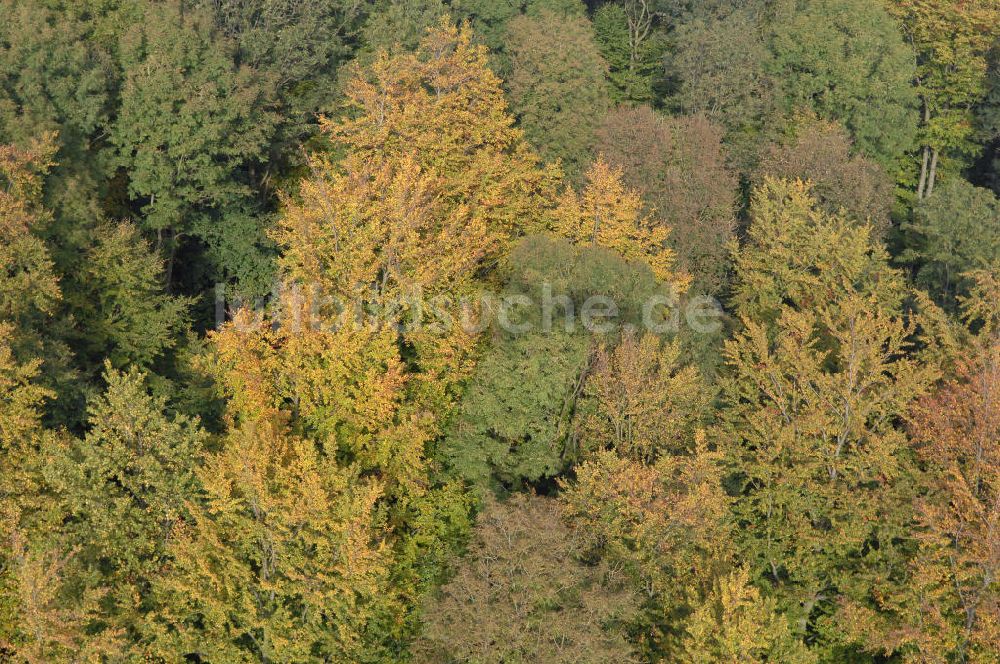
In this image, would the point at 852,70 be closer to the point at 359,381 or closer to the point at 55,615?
the point at 359,381

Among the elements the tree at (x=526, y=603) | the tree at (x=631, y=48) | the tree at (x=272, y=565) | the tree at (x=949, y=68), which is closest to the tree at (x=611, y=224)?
the tree at (x=526, y=603)

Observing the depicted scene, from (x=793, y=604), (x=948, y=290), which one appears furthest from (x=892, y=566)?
(x=948, y=290)

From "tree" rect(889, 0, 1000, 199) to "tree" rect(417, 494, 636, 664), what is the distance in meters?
46.8

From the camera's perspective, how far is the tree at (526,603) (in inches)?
1367

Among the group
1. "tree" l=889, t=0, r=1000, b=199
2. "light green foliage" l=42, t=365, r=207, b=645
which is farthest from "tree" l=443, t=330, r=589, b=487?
"tree" l=889, t=0, r=1000, b=199

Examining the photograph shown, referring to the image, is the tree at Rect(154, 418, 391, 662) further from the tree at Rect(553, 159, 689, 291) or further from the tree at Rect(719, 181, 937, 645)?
the tree at Rect(553, 159, 689, 291)

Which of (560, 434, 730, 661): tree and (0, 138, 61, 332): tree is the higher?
(0, 138, 61, 332): tree

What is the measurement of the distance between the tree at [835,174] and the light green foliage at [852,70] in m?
7.36

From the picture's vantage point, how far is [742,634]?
3438cm

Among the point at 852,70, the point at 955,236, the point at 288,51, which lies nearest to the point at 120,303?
the point at 288,51

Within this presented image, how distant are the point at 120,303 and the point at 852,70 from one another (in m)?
45.7

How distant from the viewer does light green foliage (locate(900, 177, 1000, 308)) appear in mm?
56750

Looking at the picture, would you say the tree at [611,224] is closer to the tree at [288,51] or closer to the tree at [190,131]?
the tree at [190,131]

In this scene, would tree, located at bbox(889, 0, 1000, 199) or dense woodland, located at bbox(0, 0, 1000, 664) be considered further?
tree, located at bbox(889, 0, 1000, 199)
